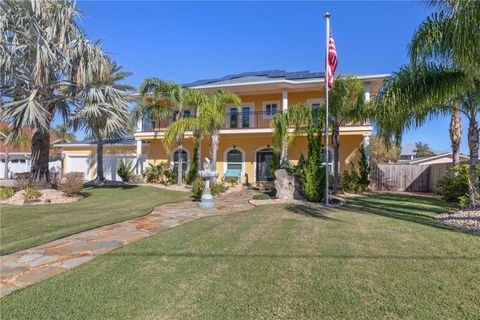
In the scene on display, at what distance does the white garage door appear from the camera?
877 inches

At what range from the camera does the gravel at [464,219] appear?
619 centimetres

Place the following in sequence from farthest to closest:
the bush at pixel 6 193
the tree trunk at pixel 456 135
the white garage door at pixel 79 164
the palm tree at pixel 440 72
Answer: the white garage door at pixel 79 164
the tree trunk at pixel 456 135
the bush at pixel 6 193
the palm tree at pixel 440 72

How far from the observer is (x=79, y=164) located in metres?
22.4

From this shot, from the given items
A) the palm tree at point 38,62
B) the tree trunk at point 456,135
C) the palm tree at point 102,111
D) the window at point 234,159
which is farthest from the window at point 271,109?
the palm tree at point 38,62

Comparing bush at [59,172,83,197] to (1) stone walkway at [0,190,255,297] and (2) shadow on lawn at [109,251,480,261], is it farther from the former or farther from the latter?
(2) shadow on lawn at [109,251,480,261]

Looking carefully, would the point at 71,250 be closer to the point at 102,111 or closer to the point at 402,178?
the point at 102,111

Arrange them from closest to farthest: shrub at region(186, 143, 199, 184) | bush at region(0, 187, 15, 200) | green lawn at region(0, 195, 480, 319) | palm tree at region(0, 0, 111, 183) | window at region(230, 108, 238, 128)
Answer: green lawn at region(0, 195, 480, 319), palm tree at region(0, 0, 111, 183), bush at region(0, 187, 15, 200), shrub at region(186, 143, 199, 184), window at region(230, 108, 238, 128)

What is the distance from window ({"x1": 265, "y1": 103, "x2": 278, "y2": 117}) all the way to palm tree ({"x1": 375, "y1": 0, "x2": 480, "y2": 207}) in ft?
29.0

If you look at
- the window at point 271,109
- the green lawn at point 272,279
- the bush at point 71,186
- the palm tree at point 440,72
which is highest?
the window at point 271,109

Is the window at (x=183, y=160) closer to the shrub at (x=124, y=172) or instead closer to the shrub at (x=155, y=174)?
the shrub at (x=155, y=174)

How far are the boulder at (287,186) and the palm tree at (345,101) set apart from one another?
9.14 feet

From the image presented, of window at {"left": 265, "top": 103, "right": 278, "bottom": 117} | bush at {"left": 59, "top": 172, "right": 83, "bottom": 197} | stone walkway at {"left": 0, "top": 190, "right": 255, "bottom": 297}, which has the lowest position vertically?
stone walkway at {"left": 0, "top": 190, "right": 255, "bottom": 297}

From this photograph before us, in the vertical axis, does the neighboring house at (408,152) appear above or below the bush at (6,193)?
above

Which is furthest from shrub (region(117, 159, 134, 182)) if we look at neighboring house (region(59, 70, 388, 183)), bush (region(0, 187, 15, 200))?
bush (region(0, 187, 15, 200))
